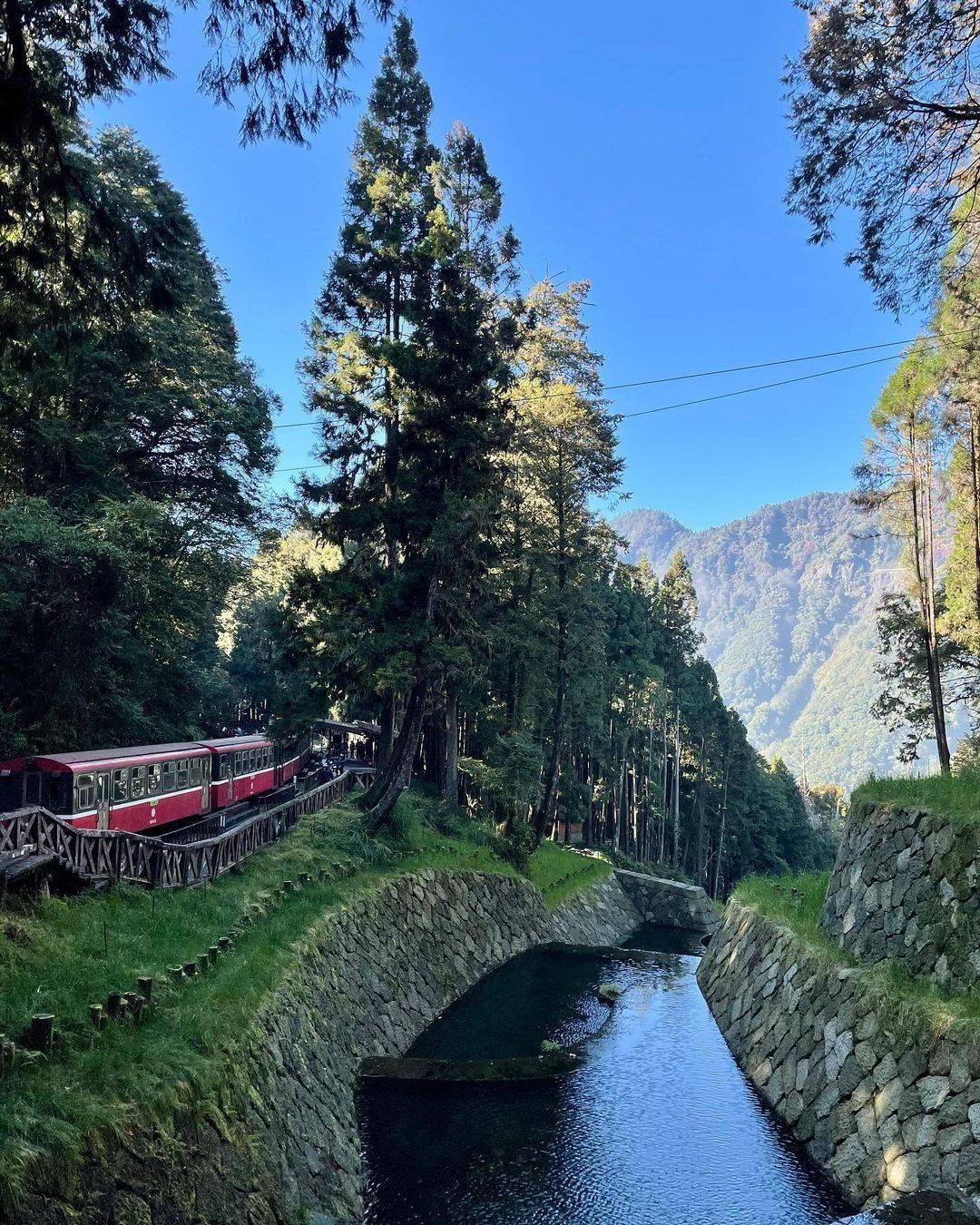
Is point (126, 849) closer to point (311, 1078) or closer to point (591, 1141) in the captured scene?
point (311, 1078)

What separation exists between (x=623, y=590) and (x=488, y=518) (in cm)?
3879

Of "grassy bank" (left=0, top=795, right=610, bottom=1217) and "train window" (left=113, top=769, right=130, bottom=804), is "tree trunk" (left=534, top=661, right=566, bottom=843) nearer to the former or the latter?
"grassy bank" (left=0, top=795, right=610, bottom=1217)

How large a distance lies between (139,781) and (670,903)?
92.8 feet

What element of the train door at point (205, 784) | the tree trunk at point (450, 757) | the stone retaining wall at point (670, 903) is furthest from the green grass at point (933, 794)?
the stone retaining wall at point (670, 903)

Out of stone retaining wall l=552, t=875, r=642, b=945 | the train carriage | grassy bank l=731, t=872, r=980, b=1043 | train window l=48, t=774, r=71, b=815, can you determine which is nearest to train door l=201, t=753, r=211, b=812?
the train carriage

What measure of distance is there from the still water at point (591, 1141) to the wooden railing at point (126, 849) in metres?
5.21

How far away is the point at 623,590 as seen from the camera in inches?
2293

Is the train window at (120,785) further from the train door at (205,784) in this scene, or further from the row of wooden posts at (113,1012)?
the row of wooden posts at (113,1012)

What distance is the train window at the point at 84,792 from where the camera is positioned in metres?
17.3

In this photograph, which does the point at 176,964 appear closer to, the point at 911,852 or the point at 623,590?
the point at 911,852

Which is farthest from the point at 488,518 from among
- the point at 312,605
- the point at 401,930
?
the point at 401,930

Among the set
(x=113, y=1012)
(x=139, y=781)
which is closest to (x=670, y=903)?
(x=139, y=781)

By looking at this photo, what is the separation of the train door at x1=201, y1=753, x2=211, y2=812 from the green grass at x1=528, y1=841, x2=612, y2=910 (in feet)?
39.4

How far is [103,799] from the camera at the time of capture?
18453 millimetres
